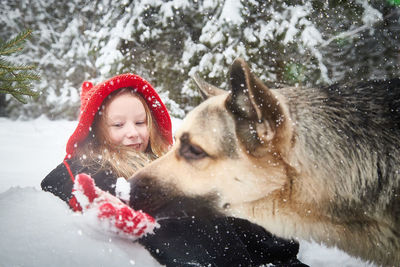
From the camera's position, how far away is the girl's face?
1946 mm

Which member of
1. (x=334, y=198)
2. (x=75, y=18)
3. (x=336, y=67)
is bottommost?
(x=334, y=198)

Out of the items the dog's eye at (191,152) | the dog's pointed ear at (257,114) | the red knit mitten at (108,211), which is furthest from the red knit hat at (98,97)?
the dog's pointed ear at (257,114)

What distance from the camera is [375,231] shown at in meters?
1.35

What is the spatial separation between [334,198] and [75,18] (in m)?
3.36

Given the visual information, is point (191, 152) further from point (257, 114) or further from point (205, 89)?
point (205, 89)

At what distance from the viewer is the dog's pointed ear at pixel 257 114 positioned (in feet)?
3.87

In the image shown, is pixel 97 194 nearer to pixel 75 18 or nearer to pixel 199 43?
pixel 199 43

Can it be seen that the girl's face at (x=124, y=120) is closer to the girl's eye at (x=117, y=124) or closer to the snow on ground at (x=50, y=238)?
the girl's eye at (x=117, y=124)

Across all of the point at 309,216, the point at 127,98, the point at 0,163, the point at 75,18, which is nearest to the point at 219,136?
the point at 309,216

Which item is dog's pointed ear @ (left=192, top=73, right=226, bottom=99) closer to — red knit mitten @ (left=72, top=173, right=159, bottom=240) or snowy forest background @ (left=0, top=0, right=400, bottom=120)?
snowy forest background @ (left=0, top=0, right=400, bottom=120)

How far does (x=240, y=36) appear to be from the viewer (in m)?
2.08

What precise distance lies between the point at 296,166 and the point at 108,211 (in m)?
1.02

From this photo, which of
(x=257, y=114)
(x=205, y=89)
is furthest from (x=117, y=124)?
(x=257, y=114)

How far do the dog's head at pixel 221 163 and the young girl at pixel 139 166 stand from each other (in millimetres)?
196
